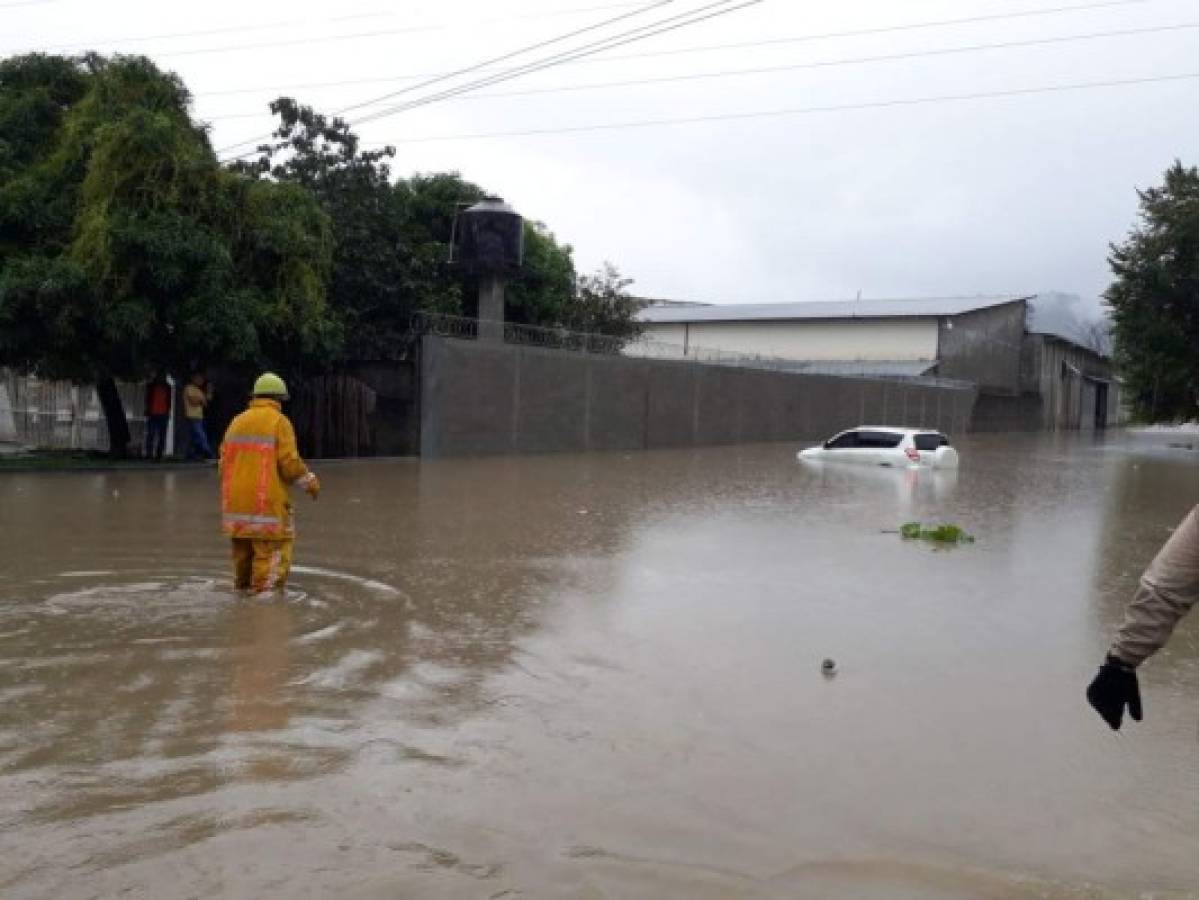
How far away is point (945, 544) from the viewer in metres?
12.3

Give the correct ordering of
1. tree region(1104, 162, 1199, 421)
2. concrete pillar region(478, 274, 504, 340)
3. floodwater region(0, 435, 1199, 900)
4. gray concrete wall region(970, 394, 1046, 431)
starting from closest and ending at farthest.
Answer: floodwater region(0, 435, 1199, 900) → concrete pillar region(478, 274, 504, 340) → tree region(1104, 162, 1199, 421) → gray concrete wall region(970, 394, 1046, 431)

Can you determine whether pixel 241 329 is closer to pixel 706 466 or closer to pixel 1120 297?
pixel 706 466

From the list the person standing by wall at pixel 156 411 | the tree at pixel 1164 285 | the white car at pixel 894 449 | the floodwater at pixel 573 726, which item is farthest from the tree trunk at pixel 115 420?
the tree at pixel 1164 285

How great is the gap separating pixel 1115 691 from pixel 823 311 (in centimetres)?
4933

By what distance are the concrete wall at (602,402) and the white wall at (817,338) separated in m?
7.51

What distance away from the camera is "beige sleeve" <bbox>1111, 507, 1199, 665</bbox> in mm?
3416

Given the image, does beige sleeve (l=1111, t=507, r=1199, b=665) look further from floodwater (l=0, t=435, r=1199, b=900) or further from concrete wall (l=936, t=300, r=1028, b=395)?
concrete wall (l=936, t=300, r=1028, b=395)

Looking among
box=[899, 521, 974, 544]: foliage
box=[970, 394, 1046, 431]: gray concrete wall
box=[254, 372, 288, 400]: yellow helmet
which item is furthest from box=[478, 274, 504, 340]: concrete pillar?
box=[970, 394, 1046, 431]: gray concrete wall

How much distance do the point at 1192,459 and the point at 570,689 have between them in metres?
35.5

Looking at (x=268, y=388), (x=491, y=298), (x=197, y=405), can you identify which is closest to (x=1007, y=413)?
(x=491, y=298)

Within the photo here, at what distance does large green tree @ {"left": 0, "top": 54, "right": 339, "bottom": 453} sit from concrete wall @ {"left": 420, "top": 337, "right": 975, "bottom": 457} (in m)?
4.76

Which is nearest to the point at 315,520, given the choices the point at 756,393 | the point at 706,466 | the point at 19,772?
the point at 19,772

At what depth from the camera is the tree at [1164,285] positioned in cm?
3396

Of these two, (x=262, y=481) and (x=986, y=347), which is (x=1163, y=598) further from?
(x=986, y=347)
